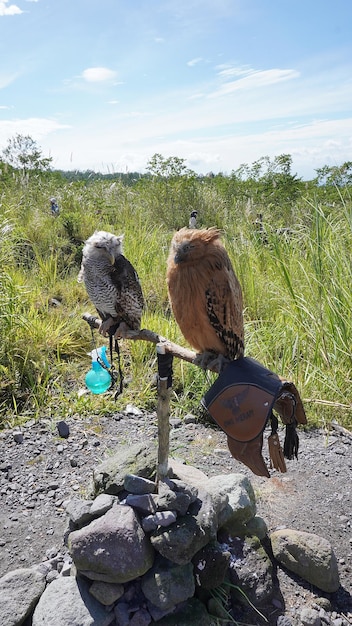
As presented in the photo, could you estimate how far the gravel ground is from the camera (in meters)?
2.42

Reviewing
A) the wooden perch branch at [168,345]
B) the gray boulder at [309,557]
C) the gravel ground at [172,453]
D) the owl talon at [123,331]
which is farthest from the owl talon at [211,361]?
the gravel ground at [172,453]

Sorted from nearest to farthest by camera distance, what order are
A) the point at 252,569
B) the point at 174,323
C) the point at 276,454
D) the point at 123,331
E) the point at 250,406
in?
the point at 250,406 < the point at 276,454 < the point at 252,569 < the point at 123,331 < the point at 174,323

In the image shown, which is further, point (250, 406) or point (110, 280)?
point (110, 280)

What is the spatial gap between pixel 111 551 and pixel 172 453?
1.26m

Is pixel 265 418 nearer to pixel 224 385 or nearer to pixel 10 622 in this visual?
pixel 224 385

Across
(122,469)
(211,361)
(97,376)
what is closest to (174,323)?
(97,376)

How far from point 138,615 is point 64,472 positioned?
1.27 meters

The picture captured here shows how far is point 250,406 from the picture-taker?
62.6 inches

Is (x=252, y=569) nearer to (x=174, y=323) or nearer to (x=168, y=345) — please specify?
(x=168, y=345)

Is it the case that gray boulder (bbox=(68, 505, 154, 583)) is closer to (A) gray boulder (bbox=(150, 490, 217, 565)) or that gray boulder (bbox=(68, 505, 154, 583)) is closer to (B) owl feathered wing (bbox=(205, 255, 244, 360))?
(A) gray boulder (bbox=(150, 490, 217, 565))

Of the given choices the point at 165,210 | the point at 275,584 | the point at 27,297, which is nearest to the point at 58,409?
the point at 27,297

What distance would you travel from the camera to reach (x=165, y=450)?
2.06m

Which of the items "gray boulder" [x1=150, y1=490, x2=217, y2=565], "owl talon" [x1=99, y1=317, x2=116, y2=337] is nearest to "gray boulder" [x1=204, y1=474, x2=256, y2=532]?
"gray boulder" [x1=150, y1=490, x2=217, y2=565]

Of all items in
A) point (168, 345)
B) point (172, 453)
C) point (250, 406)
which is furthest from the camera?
point (172, 453)
